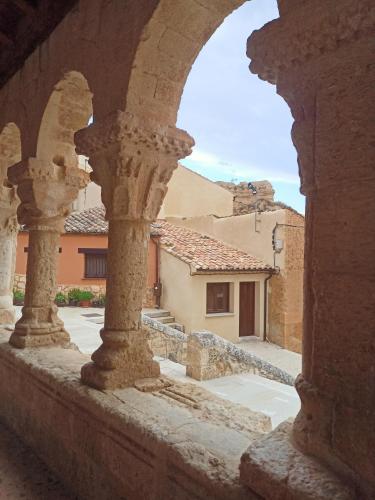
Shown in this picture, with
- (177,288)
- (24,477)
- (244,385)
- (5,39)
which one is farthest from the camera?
(177,288)

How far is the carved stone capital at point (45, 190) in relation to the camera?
366 cm

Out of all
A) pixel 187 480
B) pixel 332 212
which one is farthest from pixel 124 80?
pixel 187 480

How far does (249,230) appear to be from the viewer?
15117 mm

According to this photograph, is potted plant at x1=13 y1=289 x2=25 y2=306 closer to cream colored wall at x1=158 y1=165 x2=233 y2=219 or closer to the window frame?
the window frame

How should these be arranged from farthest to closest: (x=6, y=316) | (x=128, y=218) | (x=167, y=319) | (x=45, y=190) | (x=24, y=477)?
(x=167, y=319) < (x=6, y=316) < (x=45, y=190) < (x=24, y=477) < (x=128, y=218)

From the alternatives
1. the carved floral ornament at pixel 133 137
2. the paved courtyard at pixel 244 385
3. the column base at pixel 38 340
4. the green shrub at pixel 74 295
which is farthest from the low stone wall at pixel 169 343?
the carved floral ornament at pixel 133 137

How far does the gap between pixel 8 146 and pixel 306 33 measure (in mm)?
4287

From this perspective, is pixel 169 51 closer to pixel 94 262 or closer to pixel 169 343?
pixel 169 343

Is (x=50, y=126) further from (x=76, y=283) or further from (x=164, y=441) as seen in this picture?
(x=76, y=283)

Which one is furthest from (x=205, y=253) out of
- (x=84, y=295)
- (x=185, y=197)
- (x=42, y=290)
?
(x=42, y=290)

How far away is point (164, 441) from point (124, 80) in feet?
6.86

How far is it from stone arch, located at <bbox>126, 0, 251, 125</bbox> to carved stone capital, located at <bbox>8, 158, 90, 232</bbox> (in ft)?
4.93

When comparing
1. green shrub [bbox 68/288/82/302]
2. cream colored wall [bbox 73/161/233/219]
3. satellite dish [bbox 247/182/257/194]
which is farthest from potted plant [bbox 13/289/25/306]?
satellite dish [bbox 247/182/257/194]

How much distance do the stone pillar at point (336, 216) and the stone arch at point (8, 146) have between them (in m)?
3.93
